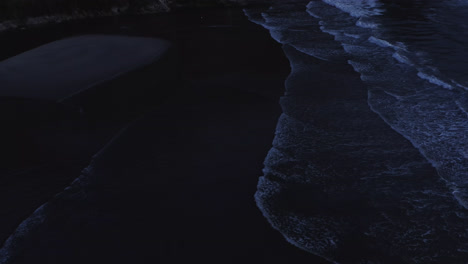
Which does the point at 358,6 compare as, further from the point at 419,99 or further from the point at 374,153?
the point at 374,153

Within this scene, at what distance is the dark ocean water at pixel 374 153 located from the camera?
9.00 metres

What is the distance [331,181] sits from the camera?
11102mm

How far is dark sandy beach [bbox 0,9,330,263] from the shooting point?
29.3 ft

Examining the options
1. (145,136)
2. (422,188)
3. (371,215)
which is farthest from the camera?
(145,136)

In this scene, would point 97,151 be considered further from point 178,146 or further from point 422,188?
point 422,188

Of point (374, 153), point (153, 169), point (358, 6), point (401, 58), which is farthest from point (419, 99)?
point (358, 6)

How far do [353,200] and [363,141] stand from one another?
130 inches

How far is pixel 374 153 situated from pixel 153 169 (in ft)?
19.7

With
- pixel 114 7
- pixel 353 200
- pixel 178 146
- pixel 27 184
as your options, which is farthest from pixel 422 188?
pixel 114 7

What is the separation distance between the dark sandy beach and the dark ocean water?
0.68 m

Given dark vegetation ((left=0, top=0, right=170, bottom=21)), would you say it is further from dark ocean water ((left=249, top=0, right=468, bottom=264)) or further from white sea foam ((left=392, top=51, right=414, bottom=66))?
white sea foam ((left=392, top=51, right=414, bottom=66))

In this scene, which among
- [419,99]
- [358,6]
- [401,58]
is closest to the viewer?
[419,99]

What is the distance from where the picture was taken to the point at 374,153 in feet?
40.7

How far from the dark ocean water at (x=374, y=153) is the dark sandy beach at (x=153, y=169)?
0.68m
